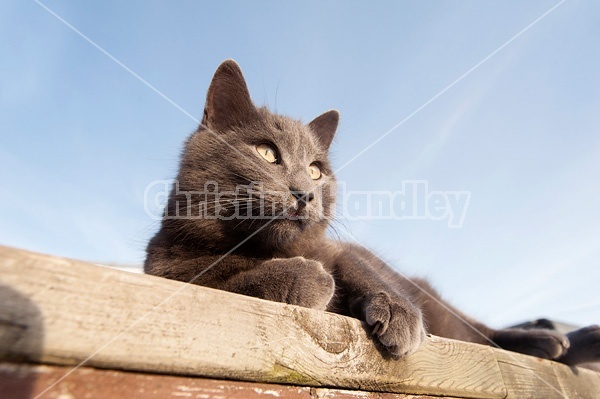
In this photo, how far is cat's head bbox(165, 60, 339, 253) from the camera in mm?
1610

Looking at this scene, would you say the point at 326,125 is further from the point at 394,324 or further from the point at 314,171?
the point at 394,324

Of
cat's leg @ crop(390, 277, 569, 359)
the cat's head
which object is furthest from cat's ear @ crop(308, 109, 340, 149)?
cat's leg @ crop(390, 277, 569, 359)

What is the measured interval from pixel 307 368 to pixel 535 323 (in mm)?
2510

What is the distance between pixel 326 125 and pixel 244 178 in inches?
39.6

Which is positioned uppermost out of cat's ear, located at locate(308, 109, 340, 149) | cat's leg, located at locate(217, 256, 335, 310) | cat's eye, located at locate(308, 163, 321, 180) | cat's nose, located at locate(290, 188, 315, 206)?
cat's ear, located at locate(308, 109, 340, 149)

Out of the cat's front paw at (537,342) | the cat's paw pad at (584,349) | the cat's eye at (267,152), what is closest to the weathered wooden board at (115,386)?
the cat's eye at (267,152)

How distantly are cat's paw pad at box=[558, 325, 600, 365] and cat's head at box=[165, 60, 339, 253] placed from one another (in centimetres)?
145

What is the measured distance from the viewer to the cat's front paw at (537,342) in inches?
82.2

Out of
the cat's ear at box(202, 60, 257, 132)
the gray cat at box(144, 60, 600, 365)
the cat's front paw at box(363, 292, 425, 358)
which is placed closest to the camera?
the cat's front paw at box(363, 292, 425, 358)

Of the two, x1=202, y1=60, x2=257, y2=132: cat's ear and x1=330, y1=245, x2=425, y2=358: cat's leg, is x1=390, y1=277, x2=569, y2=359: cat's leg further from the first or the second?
x1=202, y1=60, x2=257, y2=132: cat's ear

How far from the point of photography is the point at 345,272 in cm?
173

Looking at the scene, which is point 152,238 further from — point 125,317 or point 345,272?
point 125,317

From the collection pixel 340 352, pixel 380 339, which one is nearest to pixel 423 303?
pixel 380 339

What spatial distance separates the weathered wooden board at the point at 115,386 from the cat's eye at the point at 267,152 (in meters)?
1.11
